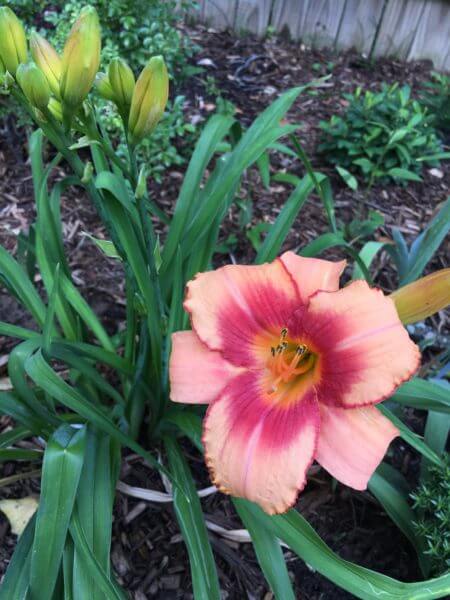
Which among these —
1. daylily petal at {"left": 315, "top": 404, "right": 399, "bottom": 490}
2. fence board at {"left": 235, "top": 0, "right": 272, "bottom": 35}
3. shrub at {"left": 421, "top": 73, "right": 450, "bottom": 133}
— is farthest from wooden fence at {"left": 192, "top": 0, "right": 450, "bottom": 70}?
daylily petal at {"left": 315, "top": 404, "right": 399, "bottom": 490}

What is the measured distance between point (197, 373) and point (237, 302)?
0.14 m

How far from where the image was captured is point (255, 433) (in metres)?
0.86

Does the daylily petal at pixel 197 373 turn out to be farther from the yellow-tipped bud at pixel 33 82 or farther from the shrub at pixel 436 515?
the shrub at pixel 436 515

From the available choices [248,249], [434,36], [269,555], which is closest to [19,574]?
[269,555]

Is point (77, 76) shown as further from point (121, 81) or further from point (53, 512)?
point (53, 512)

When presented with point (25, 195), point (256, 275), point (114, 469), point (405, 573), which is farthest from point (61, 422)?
point (25, 195)

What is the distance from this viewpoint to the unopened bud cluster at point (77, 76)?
81 centimetres

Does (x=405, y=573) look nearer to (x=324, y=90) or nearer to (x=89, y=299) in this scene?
(x=89, y=299)

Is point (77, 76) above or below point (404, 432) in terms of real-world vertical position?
above

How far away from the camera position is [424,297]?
91 cm

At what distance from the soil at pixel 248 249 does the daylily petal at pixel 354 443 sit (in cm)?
66

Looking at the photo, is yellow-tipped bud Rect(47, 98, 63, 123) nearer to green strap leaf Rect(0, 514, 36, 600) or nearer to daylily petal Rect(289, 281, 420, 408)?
daylily petal Rect(289, 281, 420, 408)

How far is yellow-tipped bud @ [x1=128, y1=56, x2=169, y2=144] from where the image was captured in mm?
841

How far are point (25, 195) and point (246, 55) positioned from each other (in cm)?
159
